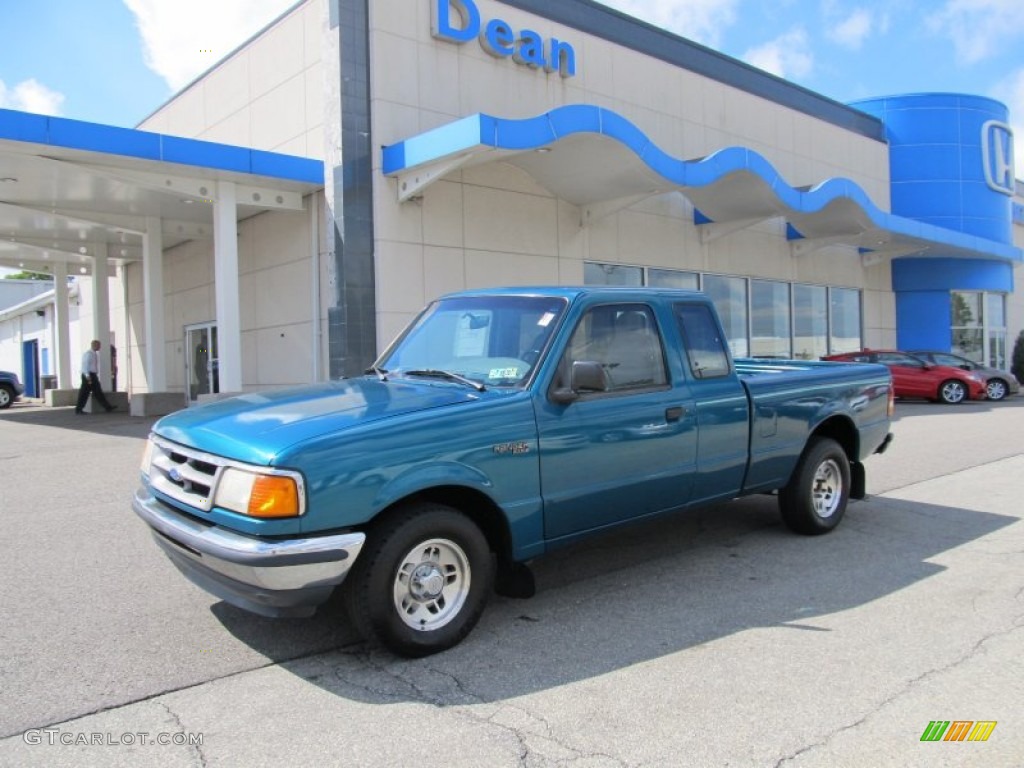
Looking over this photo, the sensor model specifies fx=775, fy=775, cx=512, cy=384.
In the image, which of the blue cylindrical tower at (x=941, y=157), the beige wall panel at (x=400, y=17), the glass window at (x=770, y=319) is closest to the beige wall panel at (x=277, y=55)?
the beige wall panel at (x=400, y=17)

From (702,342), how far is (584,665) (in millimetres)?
2537

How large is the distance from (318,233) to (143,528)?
9497 millimetres

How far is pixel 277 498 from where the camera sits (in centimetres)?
347

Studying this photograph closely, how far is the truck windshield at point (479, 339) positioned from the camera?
4574 millimetres

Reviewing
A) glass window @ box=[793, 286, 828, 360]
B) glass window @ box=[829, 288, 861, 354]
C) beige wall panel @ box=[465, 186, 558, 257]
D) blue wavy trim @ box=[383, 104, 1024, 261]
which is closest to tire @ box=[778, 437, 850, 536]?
blue wavy trim @ box=[383, 104, 1024, 261]

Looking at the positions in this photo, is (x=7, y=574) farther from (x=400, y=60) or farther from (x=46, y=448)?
(x=400, y=60)

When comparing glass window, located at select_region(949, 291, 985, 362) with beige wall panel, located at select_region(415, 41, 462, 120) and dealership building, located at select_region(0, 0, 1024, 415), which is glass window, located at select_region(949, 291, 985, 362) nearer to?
dealership building, located at select_region(0, 0, 1024, 415)

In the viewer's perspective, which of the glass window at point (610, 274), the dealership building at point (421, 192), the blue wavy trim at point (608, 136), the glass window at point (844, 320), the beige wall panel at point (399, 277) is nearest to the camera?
the blue wavy trim at point (608, 136)

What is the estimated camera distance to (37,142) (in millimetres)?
12117

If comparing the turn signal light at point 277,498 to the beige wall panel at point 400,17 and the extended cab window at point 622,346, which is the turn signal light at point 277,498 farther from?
the beige wall panel at point 400,17

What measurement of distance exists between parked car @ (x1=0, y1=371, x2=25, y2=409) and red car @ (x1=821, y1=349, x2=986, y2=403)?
2500 cm

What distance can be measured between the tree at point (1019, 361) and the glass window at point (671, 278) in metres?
20.1

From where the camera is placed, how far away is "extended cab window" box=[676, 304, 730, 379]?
534 centimetres

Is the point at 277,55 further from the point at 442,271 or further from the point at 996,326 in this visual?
the point at 996,326
